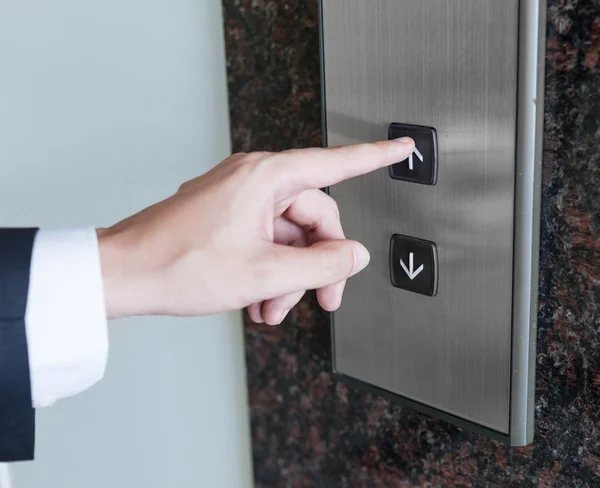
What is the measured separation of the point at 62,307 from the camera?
22.8 inches

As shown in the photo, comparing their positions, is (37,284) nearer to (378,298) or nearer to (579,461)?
(378,298)

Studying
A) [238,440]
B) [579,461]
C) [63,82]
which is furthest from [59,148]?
[579,461]

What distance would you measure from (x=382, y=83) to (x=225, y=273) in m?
0.25

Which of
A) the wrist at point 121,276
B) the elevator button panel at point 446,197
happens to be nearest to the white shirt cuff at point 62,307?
the wrist at point 121,276

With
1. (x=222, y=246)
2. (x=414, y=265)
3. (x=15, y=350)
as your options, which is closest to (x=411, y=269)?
(x=414, y=265)

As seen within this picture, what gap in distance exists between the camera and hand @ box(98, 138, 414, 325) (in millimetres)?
554

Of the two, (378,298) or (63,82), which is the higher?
(63,82)

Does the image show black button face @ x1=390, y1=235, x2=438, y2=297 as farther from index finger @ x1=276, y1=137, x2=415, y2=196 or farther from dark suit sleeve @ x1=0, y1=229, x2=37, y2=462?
dark suit sleeve @ x1=0, y1=229, x2=37, y2=462

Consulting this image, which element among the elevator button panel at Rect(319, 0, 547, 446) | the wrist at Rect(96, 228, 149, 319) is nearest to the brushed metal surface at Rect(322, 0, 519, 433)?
the elevator button panel at Rect(319, 0, 547, 446)

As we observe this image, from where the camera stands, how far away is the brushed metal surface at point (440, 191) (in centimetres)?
63

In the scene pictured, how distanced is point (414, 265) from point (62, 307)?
0.31 meters

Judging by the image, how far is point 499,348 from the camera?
2.22 ft

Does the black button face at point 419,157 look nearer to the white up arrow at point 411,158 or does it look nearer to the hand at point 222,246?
the white up arrow at point 411,158

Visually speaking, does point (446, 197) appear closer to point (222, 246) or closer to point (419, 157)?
point (419, 157)
